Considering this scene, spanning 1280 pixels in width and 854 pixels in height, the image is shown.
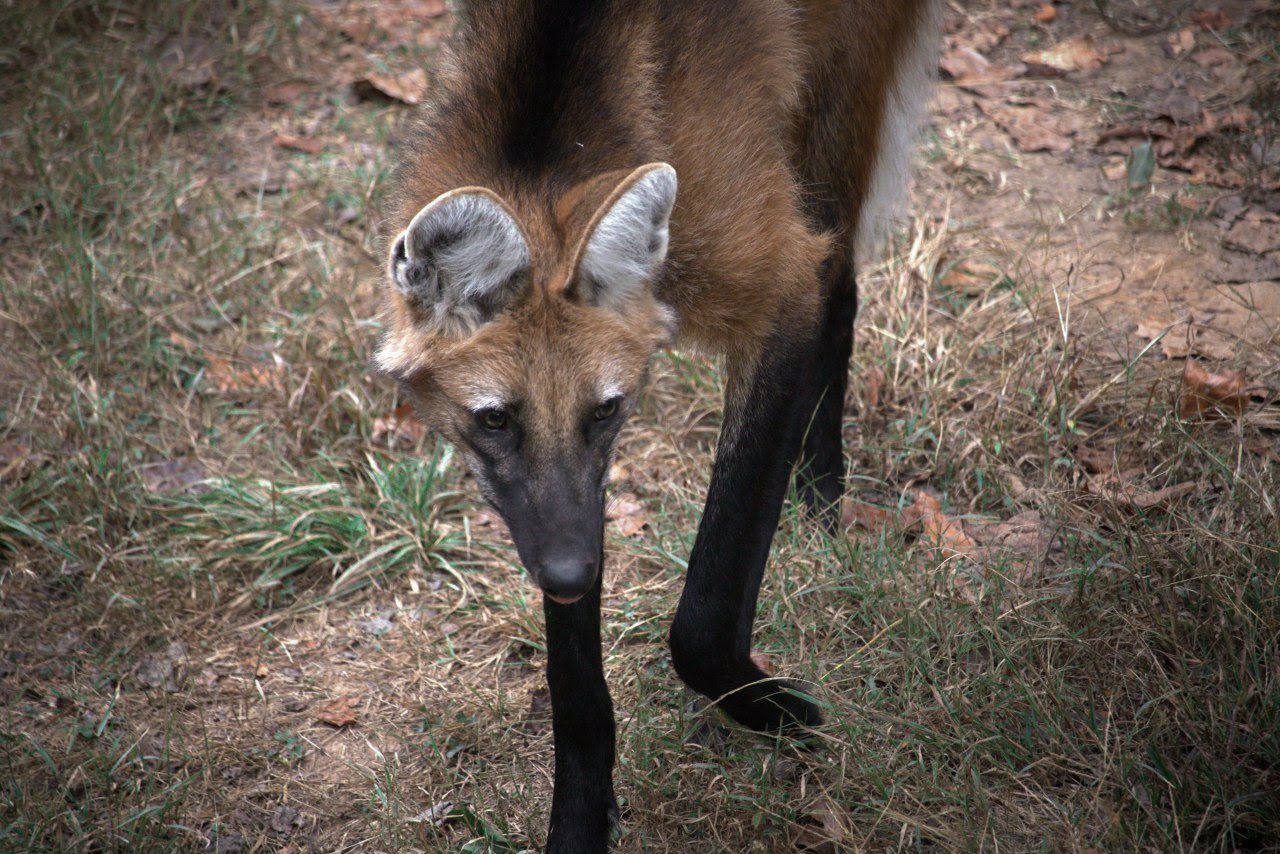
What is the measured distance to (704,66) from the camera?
103 inches

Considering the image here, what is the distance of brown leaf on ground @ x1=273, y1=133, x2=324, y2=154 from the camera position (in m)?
5.32

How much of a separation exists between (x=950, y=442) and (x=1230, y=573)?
44.3 inches

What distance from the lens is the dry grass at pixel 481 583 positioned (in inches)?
94.2

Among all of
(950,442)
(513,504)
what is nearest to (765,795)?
(513,504)

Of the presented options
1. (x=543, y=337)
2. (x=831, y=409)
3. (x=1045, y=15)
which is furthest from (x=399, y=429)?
(x=1045, y=15)

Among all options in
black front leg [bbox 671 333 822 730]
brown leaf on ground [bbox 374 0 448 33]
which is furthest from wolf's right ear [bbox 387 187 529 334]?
brown leaf on ground [bbox 374 0 448 33]

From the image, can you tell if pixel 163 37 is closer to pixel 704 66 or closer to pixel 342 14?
pixel 342 14

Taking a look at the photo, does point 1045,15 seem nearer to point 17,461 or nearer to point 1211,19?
point 1211,19

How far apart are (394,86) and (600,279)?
149 inches

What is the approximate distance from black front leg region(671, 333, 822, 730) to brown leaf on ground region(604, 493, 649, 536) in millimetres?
873

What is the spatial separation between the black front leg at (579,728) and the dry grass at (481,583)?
0.13 m

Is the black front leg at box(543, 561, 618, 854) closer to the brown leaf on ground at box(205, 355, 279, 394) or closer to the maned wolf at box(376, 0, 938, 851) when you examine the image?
the maned wolf at box(376, 0, 938, 851)

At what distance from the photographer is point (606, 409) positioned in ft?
7.57

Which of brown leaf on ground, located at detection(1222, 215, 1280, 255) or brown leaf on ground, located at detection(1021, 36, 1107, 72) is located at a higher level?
brown leaf on ground, located at detection(1021, 36, 1107, 72)
